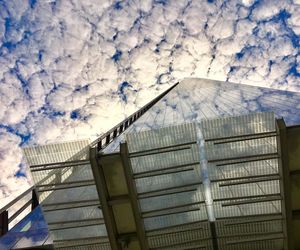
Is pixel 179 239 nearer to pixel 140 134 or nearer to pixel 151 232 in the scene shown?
pixel 151 232

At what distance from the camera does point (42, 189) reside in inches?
455

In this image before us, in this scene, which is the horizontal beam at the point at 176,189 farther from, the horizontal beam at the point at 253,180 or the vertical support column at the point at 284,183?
the vertical support column at the point at 284,183

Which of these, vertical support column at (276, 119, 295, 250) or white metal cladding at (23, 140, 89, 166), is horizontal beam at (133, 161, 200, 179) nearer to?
white metal cladding at (23, 140, 89, 166)

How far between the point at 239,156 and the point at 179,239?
3.81 meters

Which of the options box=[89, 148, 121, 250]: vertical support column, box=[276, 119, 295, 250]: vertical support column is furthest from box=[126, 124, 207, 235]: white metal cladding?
box=[276, 119, 295, 250]: vertical support column

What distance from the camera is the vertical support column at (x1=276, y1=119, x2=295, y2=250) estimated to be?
9805 mm

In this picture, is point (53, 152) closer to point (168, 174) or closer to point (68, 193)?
point (68, 193)

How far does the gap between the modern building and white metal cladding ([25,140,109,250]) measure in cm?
3

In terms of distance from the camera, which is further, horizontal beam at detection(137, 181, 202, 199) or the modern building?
horizontal beam at detection(137, 181, 202, 199)

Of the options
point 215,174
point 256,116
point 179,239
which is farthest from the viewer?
point 179,239

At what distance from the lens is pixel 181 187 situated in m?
11.5

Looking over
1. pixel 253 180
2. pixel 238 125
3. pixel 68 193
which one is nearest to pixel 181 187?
pixel 253 180

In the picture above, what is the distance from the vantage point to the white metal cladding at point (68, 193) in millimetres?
11133

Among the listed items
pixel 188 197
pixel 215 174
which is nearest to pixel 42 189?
pixel 188 197
